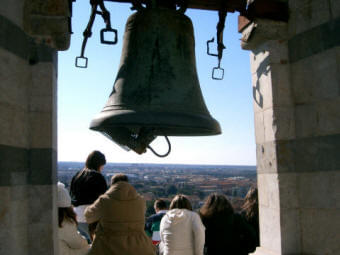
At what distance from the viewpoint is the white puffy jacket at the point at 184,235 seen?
3.62 m

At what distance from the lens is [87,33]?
9.06 feet

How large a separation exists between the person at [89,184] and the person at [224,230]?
0.99 meters

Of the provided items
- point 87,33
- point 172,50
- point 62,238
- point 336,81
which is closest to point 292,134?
point 336,81

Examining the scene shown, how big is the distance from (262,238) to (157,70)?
4.97ft

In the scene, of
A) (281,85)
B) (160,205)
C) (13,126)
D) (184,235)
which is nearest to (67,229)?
(184,235)

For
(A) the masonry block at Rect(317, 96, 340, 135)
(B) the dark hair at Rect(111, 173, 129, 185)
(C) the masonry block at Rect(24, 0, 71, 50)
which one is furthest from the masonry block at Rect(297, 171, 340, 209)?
(C) the masonry block at Rect(24, 0, 71, 50)

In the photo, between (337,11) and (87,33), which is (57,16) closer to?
(87,33)

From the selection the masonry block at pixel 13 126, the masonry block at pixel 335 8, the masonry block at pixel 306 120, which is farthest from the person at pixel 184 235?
the masonry block at pixel 335 8

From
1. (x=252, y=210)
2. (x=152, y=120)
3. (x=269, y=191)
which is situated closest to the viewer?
(x=152, y=120)

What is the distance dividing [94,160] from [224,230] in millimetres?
1321

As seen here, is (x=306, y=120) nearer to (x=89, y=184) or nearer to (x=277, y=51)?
(x=277, y=51)

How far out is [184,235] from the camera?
3.66 meters

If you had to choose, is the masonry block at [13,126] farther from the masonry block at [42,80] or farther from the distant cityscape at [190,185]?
the distant cityscape at [190,185]

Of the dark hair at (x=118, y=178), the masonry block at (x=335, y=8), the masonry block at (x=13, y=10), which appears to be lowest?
the dark hair at (x=118, y=178)
